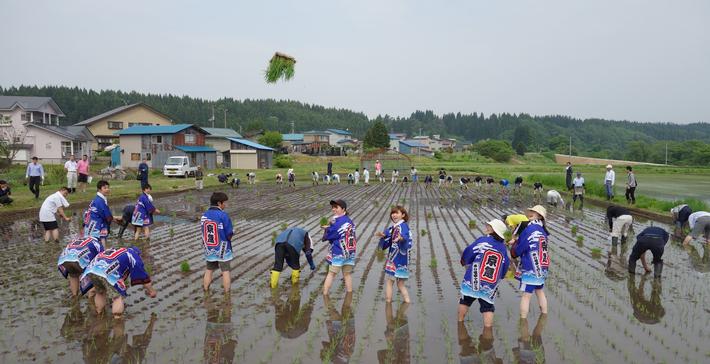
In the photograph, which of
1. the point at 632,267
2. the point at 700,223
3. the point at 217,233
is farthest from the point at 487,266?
the point at 700,223

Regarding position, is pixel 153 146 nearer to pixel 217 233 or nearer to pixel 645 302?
pixel 217 233

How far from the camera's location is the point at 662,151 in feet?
268

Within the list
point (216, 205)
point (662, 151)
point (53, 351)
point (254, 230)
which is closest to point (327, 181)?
point (254, 230)

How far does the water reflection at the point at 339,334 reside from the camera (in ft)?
15.6

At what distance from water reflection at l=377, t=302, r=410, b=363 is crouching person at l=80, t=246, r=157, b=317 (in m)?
2.88

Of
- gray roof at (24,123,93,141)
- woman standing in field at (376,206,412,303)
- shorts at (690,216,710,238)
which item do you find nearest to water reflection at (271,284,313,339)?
woman standing in field at (376,206,412,303)

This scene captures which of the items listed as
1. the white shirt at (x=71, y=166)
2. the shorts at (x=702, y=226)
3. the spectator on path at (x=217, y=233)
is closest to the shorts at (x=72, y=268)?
the spectator on path at (x=217, y=233)

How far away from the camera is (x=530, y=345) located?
505cm

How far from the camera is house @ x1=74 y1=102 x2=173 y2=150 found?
2056 inches

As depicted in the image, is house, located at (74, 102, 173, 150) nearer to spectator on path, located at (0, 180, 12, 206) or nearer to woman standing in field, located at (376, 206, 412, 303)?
spectator on path, located at (0, 180, 12, 206)

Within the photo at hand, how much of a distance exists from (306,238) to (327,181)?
22.7 m

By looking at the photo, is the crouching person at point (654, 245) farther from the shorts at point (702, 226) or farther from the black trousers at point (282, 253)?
the black trousers at point (282, 253)

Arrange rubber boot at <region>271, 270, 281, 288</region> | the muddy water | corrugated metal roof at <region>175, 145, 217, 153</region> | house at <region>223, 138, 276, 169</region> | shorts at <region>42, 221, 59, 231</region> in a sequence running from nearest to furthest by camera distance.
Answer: the muddy water → rubber boot at <region>271, 270, 281, 288</region> → shorts at <region>42, 221, 59, 231</region> → corrugated metal roof at <region>175, 145, 217, 153</region> → house at <region>223, 138, 276, 169</region>

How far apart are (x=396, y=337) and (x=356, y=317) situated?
759 mm
